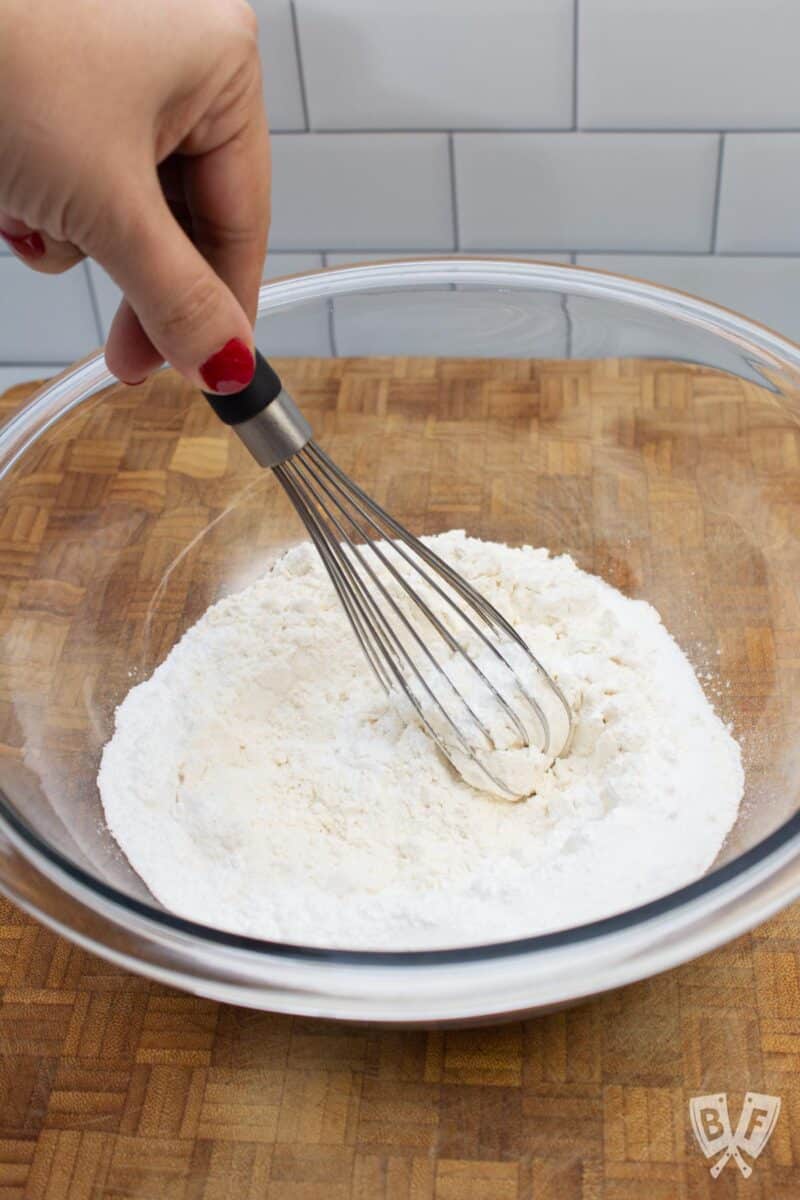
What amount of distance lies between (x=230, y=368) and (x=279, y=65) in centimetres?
60

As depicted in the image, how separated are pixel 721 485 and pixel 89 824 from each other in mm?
485

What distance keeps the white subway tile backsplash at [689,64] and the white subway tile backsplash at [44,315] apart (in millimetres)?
543

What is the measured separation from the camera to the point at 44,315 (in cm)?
132

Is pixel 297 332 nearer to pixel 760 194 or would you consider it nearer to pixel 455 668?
pixel 455 668

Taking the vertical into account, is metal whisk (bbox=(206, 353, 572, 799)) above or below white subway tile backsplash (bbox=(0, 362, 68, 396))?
above

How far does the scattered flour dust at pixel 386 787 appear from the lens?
68cm

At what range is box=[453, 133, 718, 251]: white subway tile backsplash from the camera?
1101 mm

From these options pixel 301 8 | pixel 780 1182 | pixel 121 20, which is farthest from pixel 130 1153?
pixel 301 8

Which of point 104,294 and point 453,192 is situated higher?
point 453,192

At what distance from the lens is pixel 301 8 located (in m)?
1.05

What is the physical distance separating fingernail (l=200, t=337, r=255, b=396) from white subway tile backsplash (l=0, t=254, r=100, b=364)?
2.35ft

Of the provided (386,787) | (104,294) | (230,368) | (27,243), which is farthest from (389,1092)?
(104,294)

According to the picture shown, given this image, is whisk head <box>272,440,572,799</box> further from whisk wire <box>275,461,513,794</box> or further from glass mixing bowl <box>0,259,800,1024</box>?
glass mixing bowl <box>0,259,800,1024</box>

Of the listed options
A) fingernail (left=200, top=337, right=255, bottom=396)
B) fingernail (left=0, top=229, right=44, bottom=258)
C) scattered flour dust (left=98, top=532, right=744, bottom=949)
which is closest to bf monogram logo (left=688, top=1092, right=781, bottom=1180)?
scattered flour dust (left=98, top=532, right=744, bottom=949)
